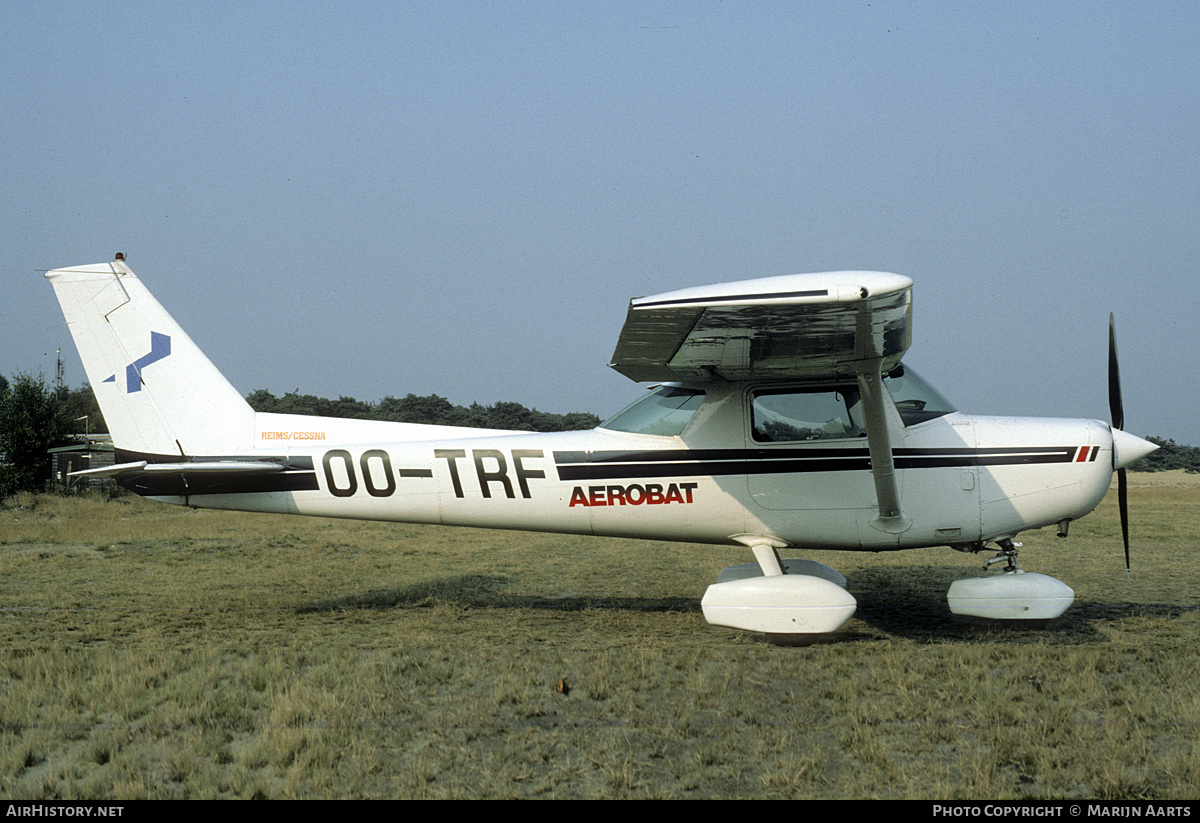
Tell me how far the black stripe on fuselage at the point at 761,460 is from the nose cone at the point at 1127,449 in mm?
384

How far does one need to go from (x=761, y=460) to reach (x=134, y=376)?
18.6ft

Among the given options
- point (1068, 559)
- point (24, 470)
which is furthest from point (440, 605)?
point (24, 470)

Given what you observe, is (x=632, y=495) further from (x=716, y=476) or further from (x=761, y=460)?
(x=761, y=460)

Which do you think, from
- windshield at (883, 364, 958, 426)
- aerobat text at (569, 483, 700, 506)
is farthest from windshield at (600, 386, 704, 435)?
windshield at (883, 364, 958, 426)

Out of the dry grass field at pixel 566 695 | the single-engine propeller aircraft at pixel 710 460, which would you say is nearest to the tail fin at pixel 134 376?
the single-engine propeller aircraft at pixel 710 460

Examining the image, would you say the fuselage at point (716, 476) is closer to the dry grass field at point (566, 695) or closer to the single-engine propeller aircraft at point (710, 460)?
the single-engine propeller aircraft at point (710, 460)

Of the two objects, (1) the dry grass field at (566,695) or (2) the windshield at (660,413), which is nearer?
(1) the dry grass field at (566,695)

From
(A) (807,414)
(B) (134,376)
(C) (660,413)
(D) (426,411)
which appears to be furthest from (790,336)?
(D) (426,411)

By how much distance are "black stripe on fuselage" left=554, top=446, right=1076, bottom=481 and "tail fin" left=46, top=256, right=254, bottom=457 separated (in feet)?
10.5

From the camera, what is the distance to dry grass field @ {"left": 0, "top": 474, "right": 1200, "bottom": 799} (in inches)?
127

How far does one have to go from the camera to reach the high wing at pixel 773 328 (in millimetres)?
4352

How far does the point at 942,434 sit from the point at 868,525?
975 mm

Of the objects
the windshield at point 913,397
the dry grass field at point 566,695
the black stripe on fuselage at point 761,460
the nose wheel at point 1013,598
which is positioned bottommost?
the nose wheel at point 1013,598
